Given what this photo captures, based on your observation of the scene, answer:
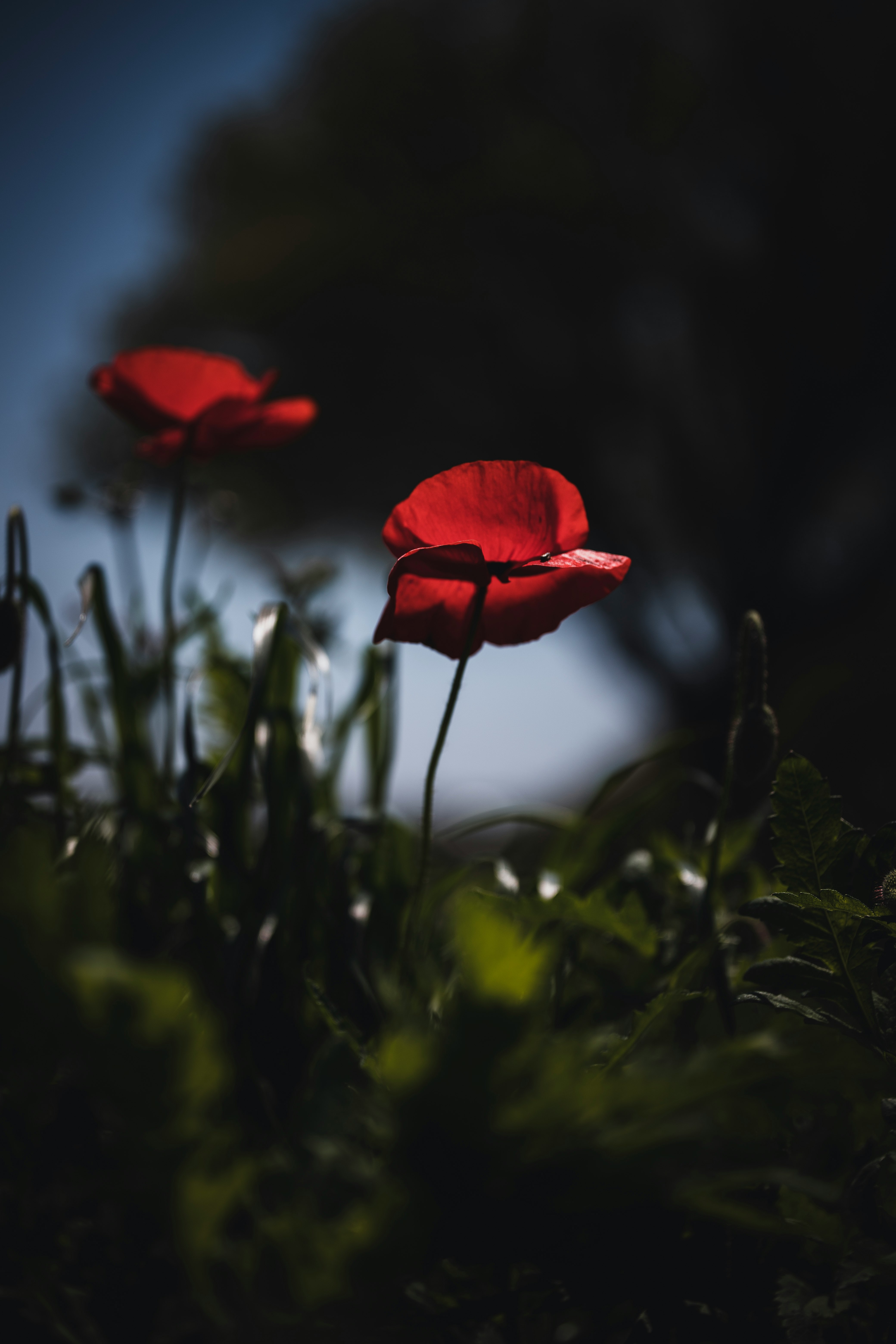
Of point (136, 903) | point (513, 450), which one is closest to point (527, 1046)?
point (136, 903)

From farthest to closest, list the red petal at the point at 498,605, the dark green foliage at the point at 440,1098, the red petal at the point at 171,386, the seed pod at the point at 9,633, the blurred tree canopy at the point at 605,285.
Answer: the blurred tree canopy at the point at 605,285 → the red petal at the point at 171,386 → the seed pod at the point at 9,633 → the red petal at the point at 498,605 → the dark green foliage at the point at 440,1098

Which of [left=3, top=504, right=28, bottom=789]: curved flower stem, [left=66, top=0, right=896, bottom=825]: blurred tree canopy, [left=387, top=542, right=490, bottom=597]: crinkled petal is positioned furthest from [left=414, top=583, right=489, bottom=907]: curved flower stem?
[left=66, top=0, right=896, bottom=825]: blurred tree canopy

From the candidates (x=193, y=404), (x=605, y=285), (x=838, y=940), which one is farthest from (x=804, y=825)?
(x=605, y=285)

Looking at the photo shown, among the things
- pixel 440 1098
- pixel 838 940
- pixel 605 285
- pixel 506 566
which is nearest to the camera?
pixel 440 1098

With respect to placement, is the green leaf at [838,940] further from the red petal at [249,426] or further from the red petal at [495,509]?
the red petal at [249,426]

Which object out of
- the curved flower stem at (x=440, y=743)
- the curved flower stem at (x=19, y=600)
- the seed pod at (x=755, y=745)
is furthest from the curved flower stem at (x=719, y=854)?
the curved flower stem at (x=19, y=600)

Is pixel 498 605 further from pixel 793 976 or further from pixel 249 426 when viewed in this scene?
pixel 249 426
